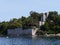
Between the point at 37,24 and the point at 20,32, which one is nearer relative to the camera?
the point at 20,32

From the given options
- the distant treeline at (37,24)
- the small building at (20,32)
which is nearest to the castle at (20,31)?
the small building at (20,32)

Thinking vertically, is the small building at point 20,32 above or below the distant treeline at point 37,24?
below

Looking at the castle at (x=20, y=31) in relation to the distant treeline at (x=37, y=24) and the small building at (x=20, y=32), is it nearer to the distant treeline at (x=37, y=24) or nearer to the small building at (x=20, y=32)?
the small building at (x=20, y=32)

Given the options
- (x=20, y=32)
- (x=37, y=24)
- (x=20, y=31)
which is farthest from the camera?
(x=37, y=24)

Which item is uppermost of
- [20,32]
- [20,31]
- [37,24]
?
[37,24]

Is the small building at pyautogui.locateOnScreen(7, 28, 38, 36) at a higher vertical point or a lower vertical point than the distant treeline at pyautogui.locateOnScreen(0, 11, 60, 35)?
lower

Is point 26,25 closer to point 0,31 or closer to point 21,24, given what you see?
point 21,24

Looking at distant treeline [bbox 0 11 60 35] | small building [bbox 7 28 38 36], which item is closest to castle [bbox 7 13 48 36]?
small building [bbox 7 28 38 36]

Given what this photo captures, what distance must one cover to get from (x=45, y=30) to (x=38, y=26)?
451cm

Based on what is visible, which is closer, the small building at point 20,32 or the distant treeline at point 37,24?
the small building at point 20,32

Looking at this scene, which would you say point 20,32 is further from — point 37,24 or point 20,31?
point 37,24

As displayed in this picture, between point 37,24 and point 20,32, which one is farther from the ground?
point 37,24

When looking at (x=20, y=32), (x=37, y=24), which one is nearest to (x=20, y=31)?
(x=20, y=32)

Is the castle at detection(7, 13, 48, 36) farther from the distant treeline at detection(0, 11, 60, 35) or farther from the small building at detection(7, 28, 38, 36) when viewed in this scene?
the distant treeline at detection(0, 11, 60, 35)
